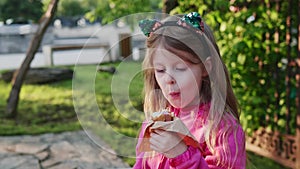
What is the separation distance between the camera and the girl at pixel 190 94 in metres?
1.20

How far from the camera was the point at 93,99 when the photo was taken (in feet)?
4.42

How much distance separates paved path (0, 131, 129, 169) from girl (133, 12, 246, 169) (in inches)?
80.0

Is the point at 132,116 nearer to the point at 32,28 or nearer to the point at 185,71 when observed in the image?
the point at 185,71

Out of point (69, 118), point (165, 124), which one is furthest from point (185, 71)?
point (69, 118)

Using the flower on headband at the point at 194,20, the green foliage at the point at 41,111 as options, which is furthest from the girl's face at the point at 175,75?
the green foliage at the point at 41,111

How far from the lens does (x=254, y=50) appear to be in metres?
3.68

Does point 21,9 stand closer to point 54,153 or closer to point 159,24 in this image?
point 54,153

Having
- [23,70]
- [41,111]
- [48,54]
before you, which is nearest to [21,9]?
[48,54]

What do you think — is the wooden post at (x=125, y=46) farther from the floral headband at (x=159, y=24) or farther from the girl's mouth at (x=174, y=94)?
the girl's mouth at (x=174, y=94)

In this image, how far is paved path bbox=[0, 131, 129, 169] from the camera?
3502mm

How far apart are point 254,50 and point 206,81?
7.84ft

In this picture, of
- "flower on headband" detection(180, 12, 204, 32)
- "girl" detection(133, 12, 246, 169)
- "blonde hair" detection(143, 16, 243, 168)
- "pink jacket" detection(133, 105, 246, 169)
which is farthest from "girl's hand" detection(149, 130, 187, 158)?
"flower on headband" detection(180, 12, 204, 32)

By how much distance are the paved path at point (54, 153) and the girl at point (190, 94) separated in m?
2.03

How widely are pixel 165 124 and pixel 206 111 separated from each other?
340mm
